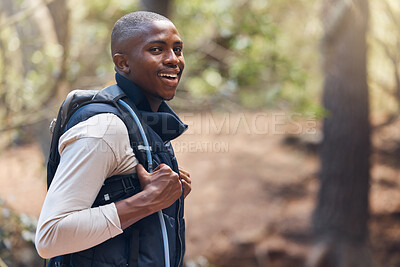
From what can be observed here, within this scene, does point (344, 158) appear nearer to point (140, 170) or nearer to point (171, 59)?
point (171, 59)

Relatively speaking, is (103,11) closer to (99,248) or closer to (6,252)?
(6,252)

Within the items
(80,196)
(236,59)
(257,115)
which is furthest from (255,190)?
(80,196)

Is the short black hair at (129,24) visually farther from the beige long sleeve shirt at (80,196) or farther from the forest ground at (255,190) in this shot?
the forest ground at (255,190)

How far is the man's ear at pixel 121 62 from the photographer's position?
1.78 metres

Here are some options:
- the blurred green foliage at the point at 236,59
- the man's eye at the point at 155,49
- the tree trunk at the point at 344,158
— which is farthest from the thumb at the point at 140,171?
the tree trunk at the point at 344,158

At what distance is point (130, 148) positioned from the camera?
159 centimetres

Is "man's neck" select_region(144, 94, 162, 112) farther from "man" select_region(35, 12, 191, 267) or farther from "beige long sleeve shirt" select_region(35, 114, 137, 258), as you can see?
"beige long sleeve shirt" select_region(35, 114, 137, 258)

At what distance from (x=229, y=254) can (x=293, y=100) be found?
3.87 metres

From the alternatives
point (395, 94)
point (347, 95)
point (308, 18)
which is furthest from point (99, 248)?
point (395, 94)

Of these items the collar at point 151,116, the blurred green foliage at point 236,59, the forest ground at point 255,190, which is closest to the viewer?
the collar at point 151,116

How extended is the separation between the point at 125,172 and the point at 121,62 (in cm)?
47

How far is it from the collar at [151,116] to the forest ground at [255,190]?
16.5 feet

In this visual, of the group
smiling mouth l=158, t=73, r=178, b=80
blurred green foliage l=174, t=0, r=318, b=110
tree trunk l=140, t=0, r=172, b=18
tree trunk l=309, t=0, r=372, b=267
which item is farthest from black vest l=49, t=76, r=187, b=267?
tree trunk l=309, t=0, r=372, b=267

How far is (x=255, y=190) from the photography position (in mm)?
8953
